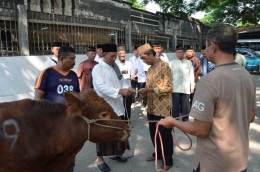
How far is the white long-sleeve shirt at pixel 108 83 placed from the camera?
11.7ft

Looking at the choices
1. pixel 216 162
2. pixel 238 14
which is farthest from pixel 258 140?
pixel 238 14

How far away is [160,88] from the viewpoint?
11.9 feet

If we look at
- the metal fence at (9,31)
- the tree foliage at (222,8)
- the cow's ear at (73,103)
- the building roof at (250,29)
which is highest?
the tree foliage at (222,8)

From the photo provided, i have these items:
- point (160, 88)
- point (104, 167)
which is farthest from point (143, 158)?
point (160, 88)

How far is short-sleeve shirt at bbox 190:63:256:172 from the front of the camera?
171 centimetres

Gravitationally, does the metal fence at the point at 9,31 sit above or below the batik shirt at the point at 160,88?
above

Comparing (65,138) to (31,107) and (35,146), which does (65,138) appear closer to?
(35,146)

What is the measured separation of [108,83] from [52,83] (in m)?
0.99

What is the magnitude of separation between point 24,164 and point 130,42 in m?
8.37

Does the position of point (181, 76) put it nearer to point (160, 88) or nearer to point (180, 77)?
point (180, 77)

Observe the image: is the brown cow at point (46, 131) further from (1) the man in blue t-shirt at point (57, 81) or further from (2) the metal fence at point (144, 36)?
(2) the metal fence at point (144, 36)

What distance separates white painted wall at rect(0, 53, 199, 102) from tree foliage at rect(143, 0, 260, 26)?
12319mm

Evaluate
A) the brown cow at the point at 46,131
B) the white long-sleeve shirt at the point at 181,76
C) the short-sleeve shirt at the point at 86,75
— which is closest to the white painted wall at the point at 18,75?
the short-sleeve shirt at the point at 86,75

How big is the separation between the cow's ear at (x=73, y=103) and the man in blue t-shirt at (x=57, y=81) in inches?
34.5
